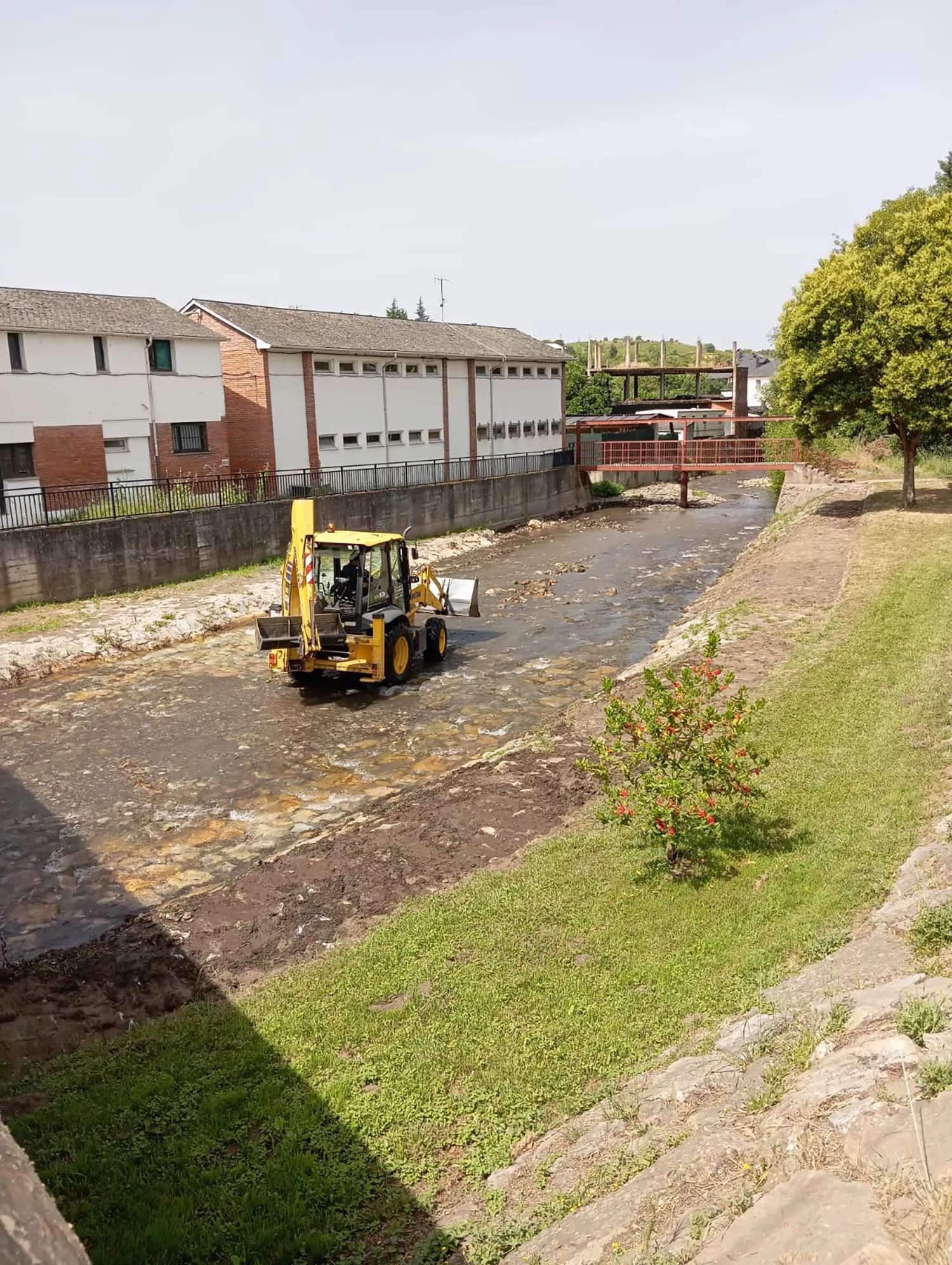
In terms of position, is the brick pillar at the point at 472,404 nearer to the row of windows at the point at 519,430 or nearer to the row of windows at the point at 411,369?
the row of windows at the point at 411,369

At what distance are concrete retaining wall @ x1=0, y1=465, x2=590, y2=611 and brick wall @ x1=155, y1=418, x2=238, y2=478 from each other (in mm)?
3994

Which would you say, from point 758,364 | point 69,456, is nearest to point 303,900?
point 69,456

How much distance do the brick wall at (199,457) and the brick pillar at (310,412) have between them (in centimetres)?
303

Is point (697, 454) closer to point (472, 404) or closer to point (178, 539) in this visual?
point (472, 404)

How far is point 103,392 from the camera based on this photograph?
2897 centimetres

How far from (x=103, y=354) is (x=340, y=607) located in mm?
17103

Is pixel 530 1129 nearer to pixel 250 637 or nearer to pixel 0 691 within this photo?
pixel 0 691

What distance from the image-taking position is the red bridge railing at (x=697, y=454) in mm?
43469

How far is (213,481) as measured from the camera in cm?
2891

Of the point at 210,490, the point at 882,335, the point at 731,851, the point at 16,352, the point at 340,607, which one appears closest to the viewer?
the point at 731,851

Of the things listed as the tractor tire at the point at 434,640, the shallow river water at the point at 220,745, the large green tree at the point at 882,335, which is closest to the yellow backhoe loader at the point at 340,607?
the shallow river water at the point at 220,745

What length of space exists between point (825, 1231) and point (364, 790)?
10.2 m

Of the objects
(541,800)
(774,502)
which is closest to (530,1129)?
(541,800)

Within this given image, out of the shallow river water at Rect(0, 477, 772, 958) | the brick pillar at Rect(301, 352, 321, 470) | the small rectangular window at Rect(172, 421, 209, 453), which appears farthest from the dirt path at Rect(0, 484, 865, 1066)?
the brick pillar at Rect(301, 352, 321, 470)
